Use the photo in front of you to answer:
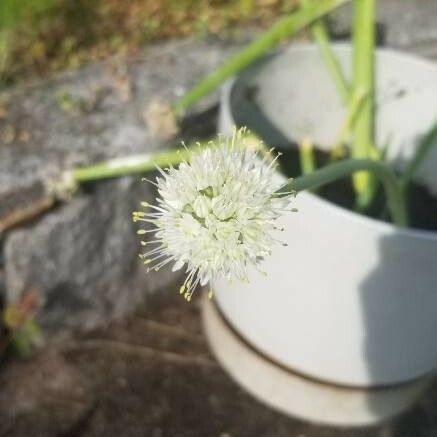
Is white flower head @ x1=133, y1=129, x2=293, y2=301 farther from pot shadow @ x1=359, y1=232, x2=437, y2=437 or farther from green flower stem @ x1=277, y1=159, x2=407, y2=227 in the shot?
pot shadow @ x1=359, y1=232, x2=437, y2=437

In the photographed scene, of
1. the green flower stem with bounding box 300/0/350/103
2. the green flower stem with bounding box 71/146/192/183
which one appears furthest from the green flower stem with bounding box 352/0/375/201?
the green flower stem with bounding box 71/146/192/183

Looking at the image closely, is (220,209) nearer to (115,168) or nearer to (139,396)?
(115,168)

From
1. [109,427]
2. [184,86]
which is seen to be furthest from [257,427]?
[184,86]

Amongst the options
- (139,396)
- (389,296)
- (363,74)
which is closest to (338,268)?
(389,296)

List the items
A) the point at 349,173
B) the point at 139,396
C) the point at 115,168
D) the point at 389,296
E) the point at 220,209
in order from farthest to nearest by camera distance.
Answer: the point at 139,396 → the point at 115,168 → the point at 389,296 → the point at 349,173 → the point at 220,209

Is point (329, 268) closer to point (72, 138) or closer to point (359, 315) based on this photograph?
point (359, 315)

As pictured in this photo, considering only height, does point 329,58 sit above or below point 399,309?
above

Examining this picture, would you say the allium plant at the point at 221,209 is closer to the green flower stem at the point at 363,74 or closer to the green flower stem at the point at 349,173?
the green flower stem at the point at 349,173
